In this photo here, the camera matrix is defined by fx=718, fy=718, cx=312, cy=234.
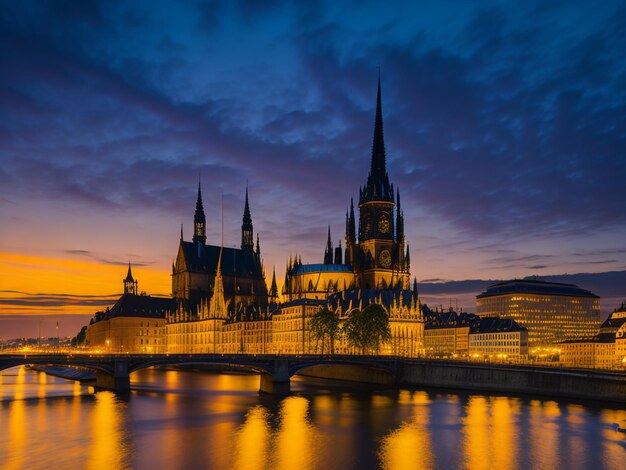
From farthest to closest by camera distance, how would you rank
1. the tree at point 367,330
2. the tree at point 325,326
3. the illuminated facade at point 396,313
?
1. the illuminated facade at point 396,313
2. the tree at point 325,326
3. the tree at point 367,330

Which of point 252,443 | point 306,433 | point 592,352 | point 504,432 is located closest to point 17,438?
point 252,443

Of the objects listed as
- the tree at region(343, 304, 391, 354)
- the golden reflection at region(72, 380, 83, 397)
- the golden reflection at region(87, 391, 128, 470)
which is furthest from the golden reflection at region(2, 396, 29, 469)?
the tree at region(343, 304, 391, 354)

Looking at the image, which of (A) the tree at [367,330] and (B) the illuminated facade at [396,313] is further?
(B) the illuminated facade at [396,313]

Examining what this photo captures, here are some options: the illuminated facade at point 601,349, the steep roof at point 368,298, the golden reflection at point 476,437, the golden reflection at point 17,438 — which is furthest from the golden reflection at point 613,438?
the steep roof at point 368,298

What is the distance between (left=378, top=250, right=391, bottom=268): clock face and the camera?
198 meters

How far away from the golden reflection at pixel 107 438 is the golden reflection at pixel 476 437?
87.4ft

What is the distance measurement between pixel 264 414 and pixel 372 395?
27213mm

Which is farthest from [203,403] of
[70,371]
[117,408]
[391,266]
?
[391,266]

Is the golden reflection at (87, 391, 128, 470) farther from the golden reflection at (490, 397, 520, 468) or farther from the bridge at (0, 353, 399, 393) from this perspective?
the golden reflection at (490, 397, 520, 468)

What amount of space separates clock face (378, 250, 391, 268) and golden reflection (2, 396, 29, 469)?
124 meters

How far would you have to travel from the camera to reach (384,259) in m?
198

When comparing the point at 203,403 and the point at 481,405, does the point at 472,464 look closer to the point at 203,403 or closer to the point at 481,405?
A: the point at 481,405

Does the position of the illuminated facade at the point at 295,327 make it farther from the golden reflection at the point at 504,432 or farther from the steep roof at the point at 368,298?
the golden reflection at the point at 504,432

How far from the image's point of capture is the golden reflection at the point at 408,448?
54188 mm
